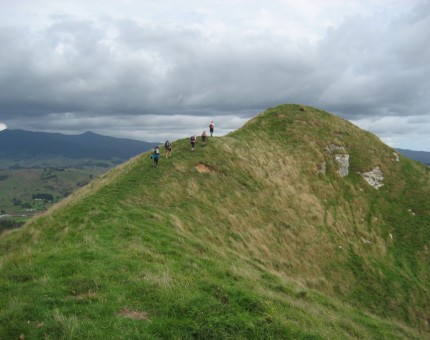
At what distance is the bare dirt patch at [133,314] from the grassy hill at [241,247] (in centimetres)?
8

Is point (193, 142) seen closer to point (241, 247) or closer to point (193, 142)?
point (193, 142)

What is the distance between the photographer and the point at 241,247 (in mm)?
29344

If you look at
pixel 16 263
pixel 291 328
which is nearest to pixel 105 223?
pixel 16 263

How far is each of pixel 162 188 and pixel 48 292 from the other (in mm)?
20237

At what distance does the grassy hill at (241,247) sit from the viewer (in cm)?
1235

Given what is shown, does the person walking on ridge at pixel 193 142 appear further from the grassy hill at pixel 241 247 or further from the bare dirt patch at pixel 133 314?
the bare dirt patch at pixel 133 314

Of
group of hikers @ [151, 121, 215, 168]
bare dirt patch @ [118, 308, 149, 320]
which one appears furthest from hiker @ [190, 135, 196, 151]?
bare dirt patch @ [118, 308, 149, 320]

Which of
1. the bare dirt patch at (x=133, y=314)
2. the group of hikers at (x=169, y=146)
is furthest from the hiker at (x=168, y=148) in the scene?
the bare dirt patch at (x=133, y=314)

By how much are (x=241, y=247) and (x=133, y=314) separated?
1805cm

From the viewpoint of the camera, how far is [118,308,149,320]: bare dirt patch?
38.6 ft

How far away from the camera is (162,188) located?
3309 cm

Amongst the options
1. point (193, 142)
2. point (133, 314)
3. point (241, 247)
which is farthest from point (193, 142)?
point (133, 314)

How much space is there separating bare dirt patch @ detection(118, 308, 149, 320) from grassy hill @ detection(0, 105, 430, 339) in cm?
8

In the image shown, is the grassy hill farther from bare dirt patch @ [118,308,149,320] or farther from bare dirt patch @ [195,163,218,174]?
bare dirt patch @ [195,163,218,174]
